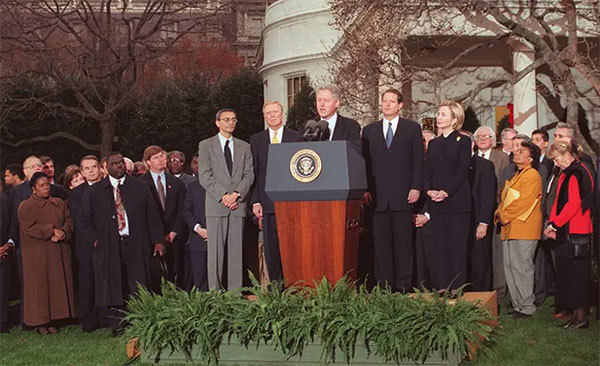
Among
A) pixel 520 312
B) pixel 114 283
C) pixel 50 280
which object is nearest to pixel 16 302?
pixel 50 280

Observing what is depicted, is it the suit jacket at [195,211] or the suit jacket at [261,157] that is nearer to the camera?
the suit jacket at [261,157]

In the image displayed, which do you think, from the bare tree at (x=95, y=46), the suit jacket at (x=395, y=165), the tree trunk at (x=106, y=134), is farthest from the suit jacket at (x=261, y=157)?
the tree trunk at (x=106, y=134)

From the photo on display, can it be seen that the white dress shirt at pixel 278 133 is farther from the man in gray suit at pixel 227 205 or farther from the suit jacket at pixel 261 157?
the man in gray suit at pixel 227 205

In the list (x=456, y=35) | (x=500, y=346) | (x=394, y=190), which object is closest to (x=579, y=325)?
(x=500, y=346)

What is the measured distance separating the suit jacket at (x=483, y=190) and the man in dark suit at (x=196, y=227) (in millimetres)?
3368

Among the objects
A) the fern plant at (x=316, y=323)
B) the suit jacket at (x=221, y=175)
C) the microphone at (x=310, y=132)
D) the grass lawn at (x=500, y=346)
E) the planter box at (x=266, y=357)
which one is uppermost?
the microphone at (x=310, y=132)

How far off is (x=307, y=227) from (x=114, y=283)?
3.33 m

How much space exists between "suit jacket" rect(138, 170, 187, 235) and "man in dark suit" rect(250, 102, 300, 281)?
213cm

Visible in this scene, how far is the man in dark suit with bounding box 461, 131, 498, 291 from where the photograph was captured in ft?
33.6

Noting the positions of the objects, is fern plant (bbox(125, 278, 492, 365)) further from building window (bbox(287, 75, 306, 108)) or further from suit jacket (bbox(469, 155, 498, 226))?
building window (bbox(287, 75, 306, 108))

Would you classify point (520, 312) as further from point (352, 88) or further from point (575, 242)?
point (352, 88)

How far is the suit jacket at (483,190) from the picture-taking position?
10.2m

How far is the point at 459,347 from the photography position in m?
7.04

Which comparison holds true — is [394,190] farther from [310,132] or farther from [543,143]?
[543,143]
